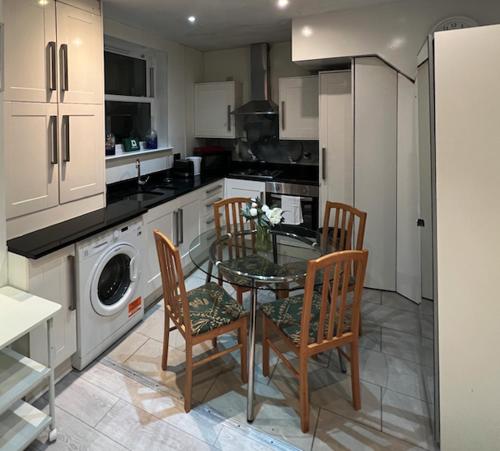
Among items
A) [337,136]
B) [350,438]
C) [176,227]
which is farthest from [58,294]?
[337,136]

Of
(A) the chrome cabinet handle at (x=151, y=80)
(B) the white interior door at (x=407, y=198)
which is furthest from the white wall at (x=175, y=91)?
(B) the white interior door at (x=407, y=198)

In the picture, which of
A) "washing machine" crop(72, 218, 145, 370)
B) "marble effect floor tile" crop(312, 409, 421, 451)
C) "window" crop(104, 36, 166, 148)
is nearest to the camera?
"marble effect floor tile" crop(312, 409, 421, 451)

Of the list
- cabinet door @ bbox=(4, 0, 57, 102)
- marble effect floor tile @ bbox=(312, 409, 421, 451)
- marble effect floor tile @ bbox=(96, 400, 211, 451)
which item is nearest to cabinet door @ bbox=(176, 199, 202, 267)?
cabinet door @ bbox=(4, 0, 57, 102)

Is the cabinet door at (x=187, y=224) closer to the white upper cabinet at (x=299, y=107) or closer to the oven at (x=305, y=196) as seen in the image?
the oven at (x=305, y=196)

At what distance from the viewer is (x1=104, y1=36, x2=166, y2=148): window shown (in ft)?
11.8

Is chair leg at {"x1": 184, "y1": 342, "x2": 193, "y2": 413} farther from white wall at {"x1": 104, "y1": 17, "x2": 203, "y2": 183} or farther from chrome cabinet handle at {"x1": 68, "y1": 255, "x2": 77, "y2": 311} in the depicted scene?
white wall at {"x1": 104, "y1": 17, "x2": 203, "y2": 183}

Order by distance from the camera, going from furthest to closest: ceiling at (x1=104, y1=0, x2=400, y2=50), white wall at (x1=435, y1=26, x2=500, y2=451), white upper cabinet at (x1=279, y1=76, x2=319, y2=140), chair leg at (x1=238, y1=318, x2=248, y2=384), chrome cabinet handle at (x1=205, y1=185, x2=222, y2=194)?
chrome cabinet handle at (x1=205, y1=185, x2=222, y2=194) < white upper cabinet at (x1=279, y1=76, x2=319, y2=140) < ceiling at (x1=104, y1=0, x2=400, y2=50) < chair leg at (x1=238, y1=318, x2=248, y2=384) < white wall at (x1=435, y1=26, x2=500, y2=451)

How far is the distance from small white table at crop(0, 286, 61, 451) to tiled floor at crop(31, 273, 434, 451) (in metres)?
0.14

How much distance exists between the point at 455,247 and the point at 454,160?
0.37 metres

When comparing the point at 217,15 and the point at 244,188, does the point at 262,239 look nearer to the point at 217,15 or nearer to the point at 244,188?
the point at 244,188

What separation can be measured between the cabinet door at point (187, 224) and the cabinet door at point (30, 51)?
1.49 metres

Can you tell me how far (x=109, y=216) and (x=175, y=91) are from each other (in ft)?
7.20

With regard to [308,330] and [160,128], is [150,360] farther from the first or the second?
[160,128]

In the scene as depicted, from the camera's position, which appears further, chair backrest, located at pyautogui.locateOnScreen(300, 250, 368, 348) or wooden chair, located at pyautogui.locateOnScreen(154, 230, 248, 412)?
wooden chair, located at pyautogui.locateOnScreen(154, 230, 248, 412)
